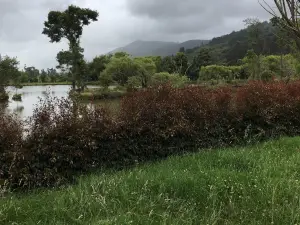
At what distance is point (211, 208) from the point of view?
159 inches

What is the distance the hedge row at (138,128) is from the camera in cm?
541

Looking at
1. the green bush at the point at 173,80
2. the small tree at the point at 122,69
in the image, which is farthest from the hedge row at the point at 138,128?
the small tree at the point at 122,69

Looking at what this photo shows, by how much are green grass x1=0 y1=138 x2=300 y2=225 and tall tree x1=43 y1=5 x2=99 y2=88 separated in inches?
1576

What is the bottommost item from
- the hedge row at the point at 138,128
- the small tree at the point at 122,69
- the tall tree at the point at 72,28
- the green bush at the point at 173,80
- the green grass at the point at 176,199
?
the green grass at the point at 176,199

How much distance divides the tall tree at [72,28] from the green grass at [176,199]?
131ft

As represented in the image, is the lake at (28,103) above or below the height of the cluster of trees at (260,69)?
below

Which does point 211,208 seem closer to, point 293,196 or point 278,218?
point 278,218

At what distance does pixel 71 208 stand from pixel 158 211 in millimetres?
918

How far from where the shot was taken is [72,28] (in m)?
43.9

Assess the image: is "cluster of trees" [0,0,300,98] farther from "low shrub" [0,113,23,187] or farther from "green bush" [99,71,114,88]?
"low shrub" [0,113,23,187]

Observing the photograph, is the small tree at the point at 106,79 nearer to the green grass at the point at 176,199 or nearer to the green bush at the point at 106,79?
the green bush at the point at 106,79

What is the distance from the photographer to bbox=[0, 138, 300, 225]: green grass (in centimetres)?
375

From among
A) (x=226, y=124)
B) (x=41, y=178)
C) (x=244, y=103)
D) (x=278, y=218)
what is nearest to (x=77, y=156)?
(x=41, y=178)

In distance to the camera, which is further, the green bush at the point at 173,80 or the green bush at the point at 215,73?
the green bush at the point at 215,73
